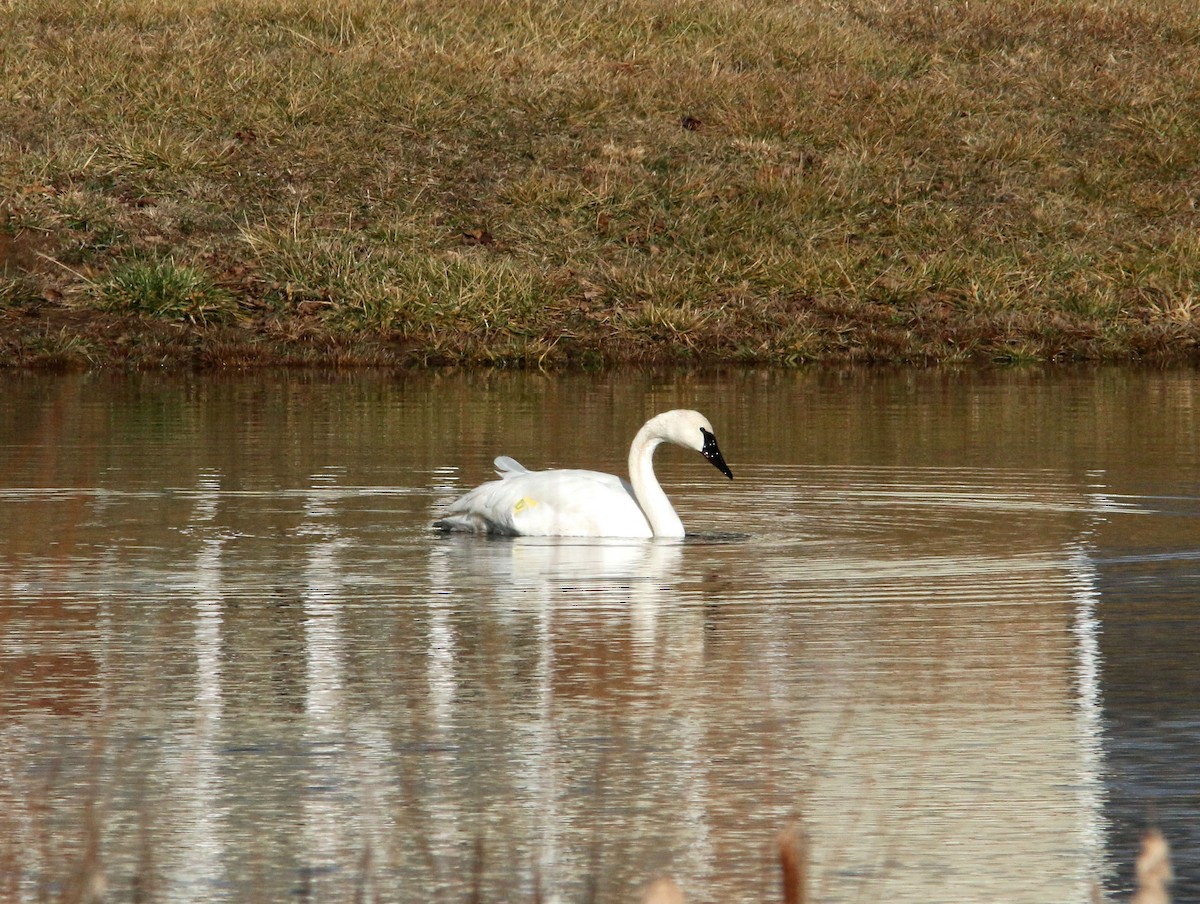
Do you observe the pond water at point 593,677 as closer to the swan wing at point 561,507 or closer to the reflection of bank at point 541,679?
the reflection of bank at point 541,679

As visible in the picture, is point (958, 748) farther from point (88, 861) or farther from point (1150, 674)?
point (88, 861)

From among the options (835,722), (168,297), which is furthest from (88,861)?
(168,297)

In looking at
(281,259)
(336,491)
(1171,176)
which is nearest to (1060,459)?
(336,491)

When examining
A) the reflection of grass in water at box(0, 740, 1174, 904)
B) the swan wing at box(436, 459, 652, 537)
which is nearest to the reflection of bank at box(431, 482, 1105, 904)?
the reflection of grass in water at box(0, 740, 1174, 904)

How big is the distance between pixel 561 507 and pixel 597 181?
20727mm

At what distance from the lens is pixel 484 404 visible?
21.4 metres

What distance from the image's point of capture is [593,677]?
27.9 feet

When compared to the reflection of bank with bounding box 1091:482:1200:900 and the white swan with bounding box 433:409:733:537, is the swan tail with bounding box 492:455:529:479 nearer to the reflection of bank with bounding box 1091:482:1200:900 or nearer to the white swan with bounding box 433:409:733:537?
the white swan with bounding box 433:409:733:537

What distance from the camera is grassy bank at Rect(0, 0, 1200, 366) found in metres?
27.6

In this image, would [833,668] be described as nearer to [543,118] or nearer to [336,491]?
[336,491]

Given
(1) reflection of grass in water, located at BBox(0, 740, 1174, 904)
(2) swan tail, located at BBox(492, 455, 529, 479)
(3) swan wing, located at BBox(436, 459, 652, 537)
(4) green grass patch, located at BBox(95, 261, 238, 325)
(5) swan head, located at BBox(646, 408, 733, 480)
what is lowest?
(1) reflection of grass in water, located at BBox(0, 740, 1174, 904)

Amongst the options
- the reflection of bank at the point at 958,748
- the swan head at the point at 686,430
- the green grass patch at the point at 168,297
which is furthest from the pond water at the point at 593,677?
the green grass patch at the point at 168,297

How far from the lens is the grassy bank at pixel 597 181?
2758 centimetres

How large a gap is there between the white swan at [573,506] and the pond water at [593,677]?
0.14m
